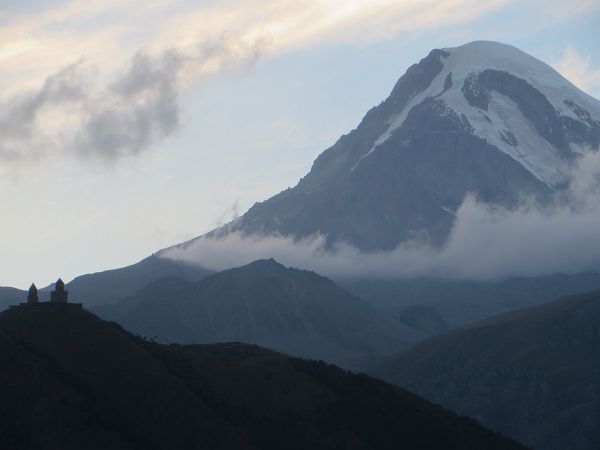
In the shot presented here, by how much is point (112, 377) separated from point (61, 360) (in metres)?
7.50

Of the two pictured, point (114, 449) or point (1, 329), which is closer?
point (114, 449)

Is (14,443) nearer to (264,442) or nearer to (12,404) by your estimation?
(12,404)

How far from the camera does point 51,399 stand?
549ft

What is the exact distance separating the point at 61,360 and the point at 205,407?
2084cm

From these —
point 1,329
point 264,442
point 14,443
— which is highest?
point 1,329

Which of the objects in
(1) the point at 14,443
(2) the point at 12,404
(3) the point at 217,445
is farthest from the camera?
(3) the point at 217,445

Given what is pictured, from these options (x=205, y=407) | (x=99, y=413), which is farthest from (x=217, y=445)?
(x=99, y=413)

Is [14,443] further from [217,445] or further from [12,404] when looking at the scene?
[217,445]

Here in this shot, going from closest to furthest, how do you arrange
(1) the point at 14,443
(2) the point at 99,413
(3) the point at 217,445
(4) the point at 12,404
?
(1) the point at 14,443
(4) the point at 12,404
(2) the point at 99,413
(3) the point at 217,445

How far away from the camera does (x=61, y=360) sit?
19725cm

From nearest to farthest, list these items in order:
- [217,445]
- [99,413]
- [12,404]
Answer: [12,404] < [99,413] < [217,445]

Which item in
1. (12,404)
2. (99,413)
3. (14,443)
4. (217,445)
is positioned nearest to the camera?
(14,443)

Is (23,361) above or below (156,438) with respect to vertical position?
above

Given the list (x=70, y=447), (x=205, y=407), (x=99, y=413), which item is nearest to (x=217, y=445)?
(x=205, y=407)
